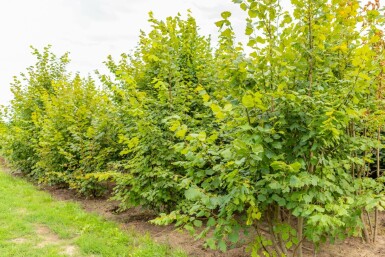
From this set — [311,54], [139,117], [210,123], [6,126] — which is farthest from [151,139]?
[6,126]

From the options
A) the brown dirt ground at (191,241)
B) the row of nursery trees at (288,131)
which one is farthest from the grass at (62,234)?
the row of nursery trees at (288,131)

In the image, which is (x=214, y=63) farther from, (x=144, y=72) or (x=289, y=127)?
(x=289, y=127)

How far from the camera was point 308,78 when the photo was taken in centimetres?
296

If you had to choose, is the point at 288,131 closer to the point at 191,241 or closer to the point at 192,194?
the point at 192,194

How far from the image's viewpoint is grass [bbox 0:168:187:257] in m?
4.23

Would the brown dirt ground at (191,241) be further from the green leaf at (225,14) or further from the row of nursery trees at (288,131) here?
the green leaf at (225,14)

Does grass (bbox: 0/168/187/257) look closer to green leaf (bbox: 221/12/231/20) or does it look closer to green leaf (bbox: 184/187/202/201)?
green leaf (bbox: 184/187/202/201)

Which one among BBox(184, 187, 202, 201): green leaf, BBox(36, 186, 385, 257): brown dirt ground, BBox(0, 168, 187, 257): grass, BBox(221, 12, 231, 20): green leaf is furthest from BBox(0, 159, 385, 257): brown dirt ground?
BBox(221, 12, 231, 20): green leaf

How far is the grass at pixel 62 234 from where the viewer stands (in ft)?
13.9

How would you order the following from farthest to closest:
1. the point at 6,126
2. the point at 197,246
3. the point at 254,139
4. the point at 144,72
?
the point at 6,126, the point at 144,72, the point at 197,246, the point at 254,139

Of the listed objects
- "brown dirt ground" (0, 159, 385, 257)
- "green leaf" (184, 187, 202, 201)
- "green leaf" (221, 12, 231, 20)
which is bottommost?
"brown dirt ground" (0, 159, 385, 257)

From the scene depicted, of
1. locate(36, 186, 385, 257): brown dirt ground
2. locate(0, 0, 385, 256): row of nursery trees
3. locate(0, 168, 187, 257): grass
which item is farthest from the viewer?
locate(0, 168, 187, 257): grass

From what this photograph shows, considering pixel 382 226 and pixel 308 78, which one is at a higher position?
pixel 308 78

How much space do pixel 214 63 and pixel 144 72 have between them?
1299 mm
